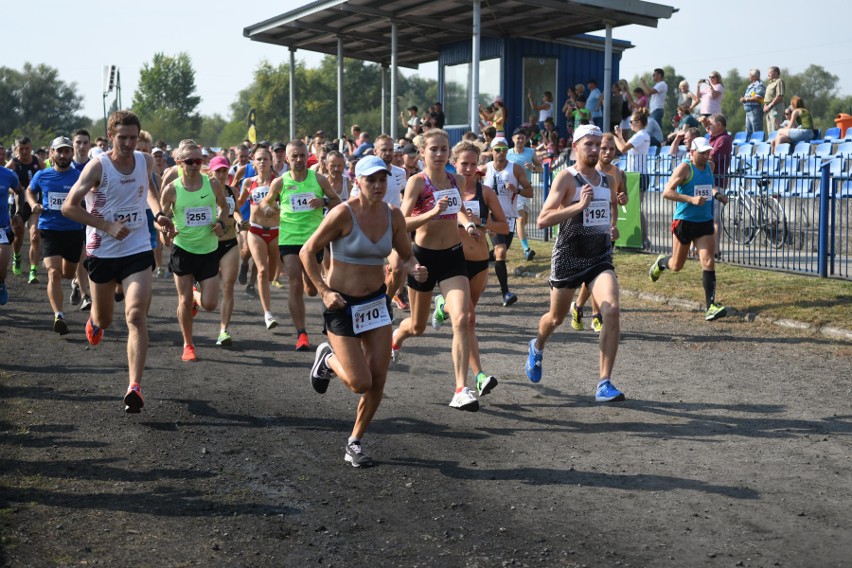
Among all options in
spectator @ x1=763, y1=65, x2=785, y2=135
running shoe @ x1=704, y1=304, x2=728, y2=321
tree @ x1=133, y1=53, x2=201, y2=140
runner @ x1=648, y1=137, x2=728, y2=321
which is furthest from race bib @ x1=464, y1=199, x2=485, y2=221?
tree @ x1=133, y1=53, x2=201, y2=140

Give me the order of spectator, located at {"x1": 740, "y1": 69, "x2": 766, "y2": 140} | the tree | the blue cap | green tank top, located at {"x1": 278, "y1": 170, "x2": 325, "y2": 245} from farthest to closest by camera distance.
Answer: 1. the tree
2. spectator, located at {"x1": 740, "y1": 69, "x2": 766, "y2": 140}
3. green tank top, located at {"x1": 278, "y1": 170, "x2": 325, "y2": 245}
4. the blue cap

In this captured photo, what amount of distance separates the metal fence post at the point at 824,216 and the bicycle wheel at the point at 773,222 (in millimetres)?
1245

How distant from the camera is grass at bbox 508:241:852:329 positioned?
11281 millimetres

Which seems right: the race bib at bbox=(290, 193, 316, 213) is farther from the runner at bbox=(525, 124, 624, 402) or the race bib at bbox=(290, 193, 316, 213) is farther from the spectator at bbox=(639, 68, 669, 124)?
the spectator at bbox=(639, 68, 669, 124)

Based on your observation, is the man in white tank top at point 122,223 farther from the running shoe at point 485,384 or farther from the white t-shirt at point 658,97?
the white t-shirt at point 658,97

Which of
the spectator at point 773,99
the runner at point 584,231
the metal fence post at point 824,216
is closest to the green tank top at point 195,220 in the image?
the runner at point 584,231

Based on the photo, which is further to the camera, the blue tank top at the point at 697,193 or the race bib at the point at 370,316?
the blue tank top at the point at 697,193

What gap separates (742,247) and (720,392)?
7.78 m

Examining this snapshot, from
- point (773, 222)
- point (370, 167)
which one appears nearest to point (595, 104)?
point (773, 222)

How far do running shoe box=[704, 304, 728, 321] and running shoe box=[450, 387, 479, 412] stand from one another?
17.3 feet

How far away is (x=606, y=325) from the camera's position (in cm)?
751

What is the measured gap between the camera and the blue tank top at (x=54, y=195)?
37.5 feet

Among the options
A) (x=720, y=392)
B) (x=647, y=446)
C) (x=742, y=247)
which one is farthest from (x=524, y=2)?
(x=647, y=446)

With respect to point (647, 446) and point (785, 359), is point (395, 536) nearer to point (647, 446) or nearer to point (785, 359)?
point (647, 446)
